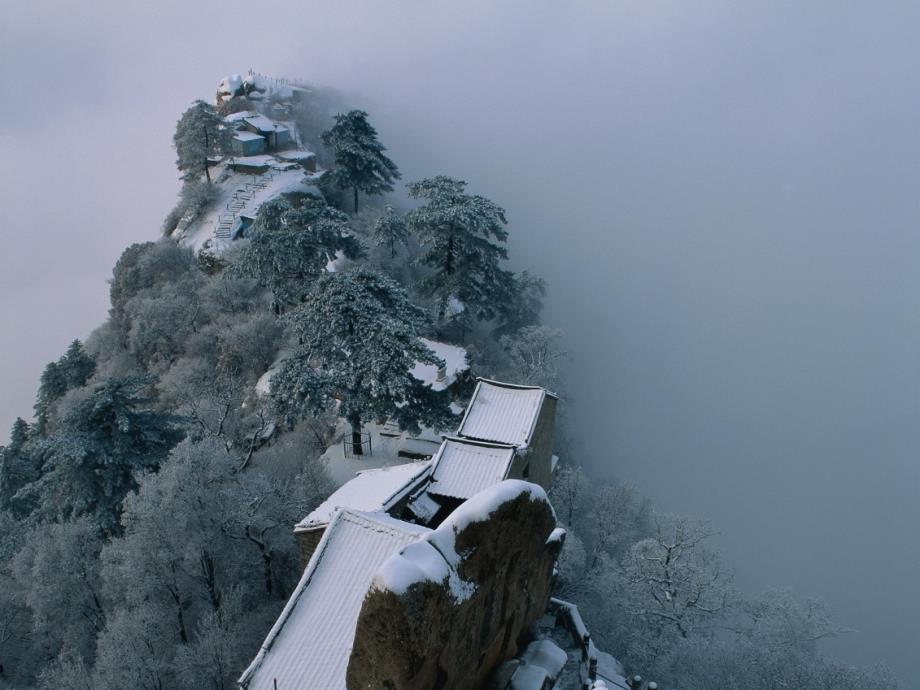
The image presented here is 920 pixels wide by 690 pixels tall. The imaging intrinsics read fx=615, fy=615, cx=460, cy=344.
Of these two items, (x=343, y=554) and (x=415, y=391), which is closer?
(x=343, y=554)

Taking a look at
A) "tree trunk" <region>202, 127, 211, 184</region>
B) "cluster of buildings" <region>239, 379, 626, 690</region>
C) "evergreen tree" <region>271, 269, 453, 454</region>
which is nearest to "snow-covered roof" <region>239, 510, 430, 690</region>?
"cluster of buildings" <region>239, 379, 626, 690</region>

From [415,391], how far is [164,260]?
104 ft

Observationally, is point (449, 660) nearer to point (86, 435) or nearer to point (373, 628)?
point (373, 628)

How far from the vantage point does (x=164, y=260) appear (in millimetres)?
49031

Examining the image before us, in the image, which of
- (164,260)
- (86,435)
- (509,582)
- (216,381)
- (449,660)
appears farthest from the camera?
(164,260)

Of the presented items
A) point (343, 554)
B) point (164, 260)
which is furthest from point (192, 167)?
point (343, 554)

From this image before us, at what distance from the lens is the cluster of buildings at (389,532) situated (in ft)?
46.5

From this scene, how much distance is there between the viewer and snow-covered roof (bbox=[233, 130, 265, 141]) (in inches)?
2314

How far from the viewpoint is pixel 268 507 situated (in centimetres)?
2317

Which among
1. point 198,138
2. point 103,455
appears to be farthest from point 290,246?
point 198,138

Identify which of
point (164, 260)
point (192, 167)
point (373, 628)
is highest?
point (192, 167)

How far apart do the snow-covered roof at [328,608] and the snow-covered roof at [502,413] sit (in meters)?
8.70

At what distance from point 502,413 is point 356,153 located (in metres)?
29.6

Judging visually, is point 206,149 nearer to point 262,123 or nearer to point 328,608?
point 262,123
